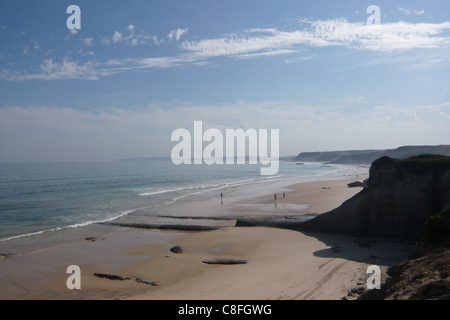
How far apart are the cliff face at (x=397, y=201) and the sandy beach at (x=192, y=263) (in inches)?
45.4

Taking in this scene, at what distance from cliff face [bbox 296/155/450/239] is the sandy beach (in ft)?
3.79

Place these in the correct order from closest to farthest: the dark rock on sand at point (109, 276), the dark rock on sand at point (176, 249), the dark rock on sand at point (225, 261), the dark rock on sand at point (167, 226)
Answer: the dark rock on sand at point (109, 276) < the dark rock on sand at point (225, 261) < the dark rock on sand at point (176, 249) < the dark rock on sand at point (167, 226)

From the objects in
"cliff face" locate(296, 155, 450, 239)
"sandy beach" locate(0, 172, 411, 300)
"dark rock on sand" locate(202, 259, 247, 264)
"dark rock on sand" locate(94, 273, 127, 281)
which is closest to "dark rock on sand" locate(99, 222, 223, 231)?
"sandy beach" locate(0, 172, 411, 300)

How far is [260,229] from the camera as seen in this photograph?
24.9m

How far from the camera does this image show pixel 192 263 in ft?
58.9

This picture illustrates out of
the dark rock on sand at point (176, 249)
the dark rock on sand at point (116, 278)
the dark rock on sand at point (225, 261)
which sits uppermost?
the dark rock on sand at point (225, 261)

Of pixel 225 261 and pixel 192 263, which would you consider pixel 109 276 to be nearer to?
pixel 192 263

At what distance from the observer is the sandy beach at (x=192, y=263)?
43.5 ft

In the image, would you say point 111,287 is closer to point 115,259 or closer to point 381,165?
point 115,259

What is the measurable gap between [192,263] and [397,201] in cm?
1199

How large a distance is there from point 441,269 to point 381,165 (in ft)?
40.2

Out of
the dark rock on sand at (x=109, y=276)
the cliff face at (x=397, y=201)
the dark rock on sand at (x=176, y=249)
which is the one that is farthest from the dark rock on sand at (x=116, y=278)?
the cliff face at (x=397, y=201)

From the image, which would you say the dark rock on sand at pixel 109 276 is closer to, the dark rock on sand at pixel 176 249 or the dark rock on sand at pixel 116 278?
the dark rock on sand at pixel 116 278
